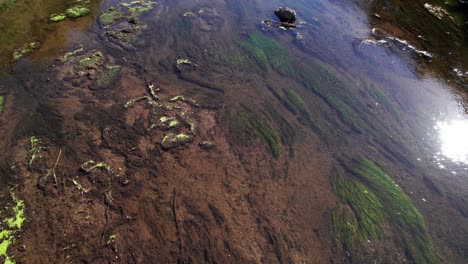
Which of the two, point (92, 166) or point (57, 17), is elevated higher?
point (57, 17)

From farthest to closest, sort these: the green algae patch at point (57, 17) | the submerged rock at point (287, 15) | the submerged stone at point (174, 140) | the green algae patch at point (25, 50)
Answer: the submerged rock at point (287, 15), the green algae patch at point (57, 17), the green algae patch at point (25, 50), the submerged stone at point (174, 140)

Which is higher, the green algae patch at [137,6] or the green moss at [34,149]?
the green algae patch at [137,6]

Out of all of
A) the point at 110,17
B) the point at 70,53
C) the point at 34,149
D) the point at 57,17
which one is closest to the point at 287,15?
the point at 110,17

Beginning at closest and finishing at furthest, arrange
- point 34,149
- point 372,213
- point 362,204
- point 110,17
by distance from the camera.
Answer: point 372,213 < point 362,204 < point 34,149 < point 110,17

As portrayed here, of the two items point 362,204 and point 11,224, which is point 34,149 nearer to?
point 11,224

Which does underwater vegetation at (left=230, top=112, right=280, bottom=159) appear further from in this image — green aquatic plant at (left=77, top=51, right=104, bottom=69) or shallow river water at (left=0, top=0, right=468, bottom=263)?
green aquatic plant at (left=77, top=51, right=104, bottom=69)

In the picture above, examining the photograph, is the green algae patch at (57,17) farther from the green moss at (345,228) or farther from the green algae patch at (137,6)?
the green moss at (345,228)

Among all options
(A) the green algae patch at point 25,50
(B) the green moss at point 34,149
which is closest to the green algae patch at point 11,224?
(B) the green moss at point 34,149
